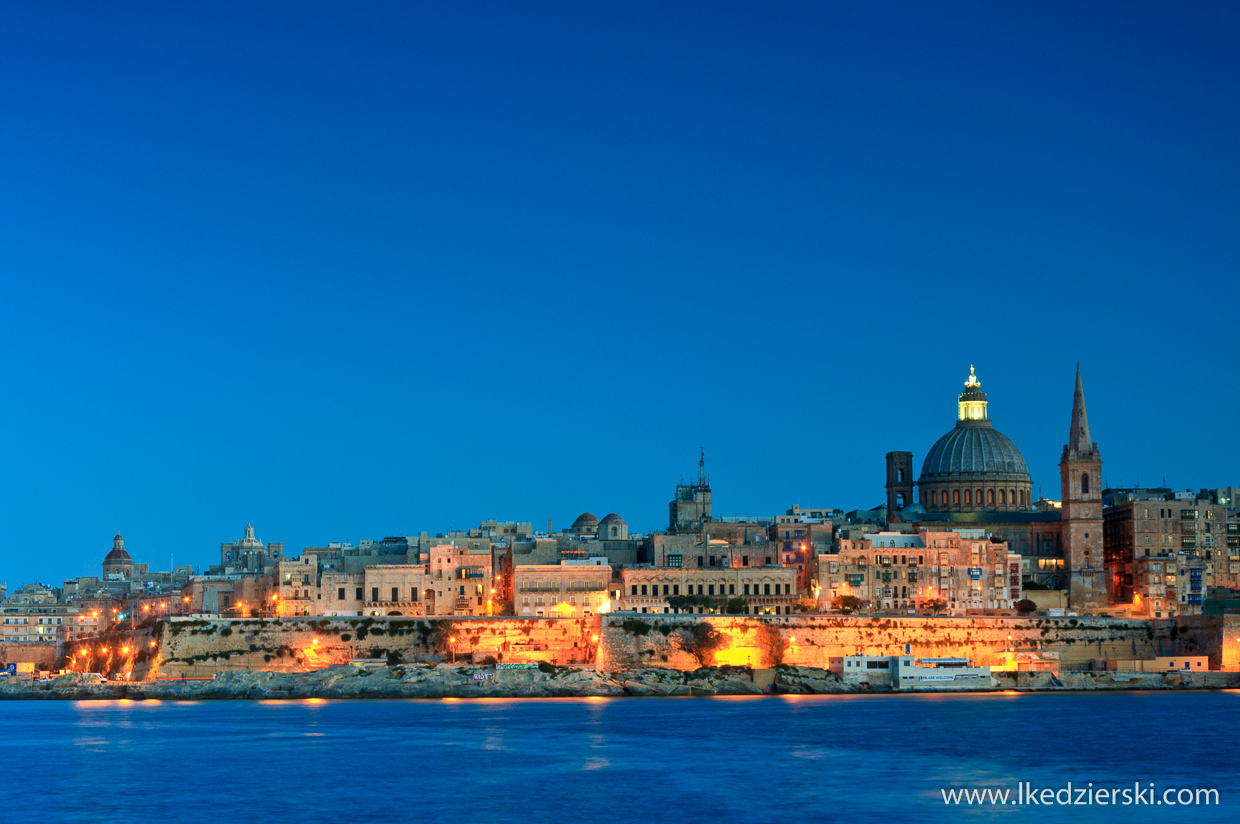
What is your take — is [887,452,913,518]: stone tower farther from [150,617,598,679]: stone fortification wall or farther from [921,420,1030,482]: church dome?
[150,617,598,679]: stone fortification wall

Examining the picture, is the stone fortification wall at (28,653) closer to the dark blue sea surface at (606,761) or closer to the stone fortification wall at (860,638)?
the dark blue sea surface at (606,761)

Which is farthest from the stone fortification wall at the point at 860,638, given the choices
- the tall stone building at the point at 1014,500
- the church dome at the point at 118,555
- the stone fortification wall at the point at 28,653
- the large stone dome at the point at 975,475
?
the church dome at the point at 118,555

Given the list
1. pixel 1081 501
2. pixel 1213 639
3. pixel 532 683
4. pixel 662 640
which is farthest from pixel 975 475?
pixel 532 683

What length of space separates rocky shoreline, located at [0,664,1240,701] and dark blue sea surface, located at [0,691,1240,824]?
20.8ft

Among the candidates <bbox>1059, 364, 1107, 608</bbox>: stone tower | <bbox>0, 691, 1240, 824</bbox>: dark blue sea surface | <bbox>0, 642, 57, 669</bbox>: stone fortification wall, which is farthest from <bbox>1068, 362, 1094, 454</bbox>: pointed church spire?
<bbox>0, 642, 57, 669</bbox>: stone fortification wall

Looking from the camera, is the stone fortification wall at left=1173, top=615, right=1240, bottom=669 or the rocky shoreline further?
the stone fortification wall at left=1173, top=615, right=1240, bottom=669

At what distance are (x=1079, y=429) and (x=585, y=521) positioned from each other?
25591mm

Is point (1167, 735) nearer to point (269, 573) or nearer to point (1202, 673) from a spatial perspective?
point (1202, 673)

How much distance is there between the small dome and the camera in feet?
283

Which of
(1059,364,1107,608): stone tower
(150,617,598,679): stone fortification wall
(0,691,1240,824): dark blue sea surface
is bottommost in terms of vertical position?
(0,691,1240,824): dark blue sea surface

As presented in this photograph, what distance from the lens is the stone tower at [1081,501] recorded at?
72250 mm

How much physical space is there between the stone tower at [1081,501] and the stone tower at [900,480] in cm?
1270

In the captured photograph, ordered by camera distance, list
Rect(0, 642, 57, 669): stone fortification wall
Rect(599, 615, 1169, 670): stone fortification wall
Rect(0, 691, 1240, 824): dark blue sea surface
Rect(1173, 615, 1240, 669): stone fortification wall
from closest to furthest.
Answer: Rect(0, 691, 1240, 824): dark blue sea surface → Rect(599, 615, 1169, 670): stone fortification wall → Rect(1173, 615, 1240, 669): stone fortification wall → Rect(0, 642, 57, 669): stone fortification wall

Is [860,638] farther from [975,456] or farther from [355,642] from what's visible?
[975,456]
